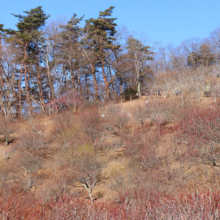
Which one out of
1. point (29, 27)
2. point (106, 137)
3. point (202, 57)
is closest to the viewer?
point (106, 137)

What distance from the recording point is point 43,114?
1225 inches

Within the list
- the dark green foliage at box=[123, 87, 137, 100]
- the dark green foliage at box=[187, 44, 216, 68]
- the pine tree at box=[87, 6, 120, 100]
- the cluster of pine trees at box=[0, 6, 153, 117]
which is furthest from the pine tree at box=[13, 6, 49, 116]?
the dark green foliage at box=[187, 44, 216, 68]

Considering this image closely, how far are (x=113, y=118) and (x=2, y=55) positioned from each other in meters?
18.9

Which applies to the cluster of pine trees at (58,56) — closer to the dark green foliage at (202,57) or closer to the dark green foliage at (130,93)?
the dark green foliage at (130,93)

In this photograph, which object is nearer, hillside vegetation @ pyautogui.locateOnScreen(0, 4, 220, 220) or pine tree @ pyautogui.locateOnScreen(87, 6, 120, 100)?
hillside vegetation @ pyautogui.locateOnScreen(0, 4, 220, 220)

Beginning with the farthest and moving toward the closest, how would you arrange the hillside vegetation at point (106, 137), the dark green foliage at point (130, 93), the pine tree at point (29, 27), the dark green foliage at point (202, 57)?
1. the dark green foliage at point (202, 57)
2. the dark green foliage at point (130, 93)
3. the pine tree at point (29, 27)
4. the hillside vegetation at point (106, 137)

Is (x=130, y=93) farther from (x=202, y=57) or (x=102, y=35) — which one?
(x=202, y=57)

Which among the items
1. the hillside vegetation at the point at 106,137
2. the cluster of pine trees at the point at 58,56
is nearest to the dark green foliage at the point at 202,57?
the hillside vegetation at the point at 106,137

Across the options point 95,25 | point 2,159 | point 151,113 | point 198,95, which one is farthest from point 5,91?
point 198,95

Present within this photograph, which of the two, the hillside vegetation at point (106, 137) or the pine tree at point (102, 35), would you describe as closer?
the hillside vegetation at point (106, 137)

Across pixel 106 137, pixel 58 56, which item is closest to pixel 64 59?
pixel 58 56

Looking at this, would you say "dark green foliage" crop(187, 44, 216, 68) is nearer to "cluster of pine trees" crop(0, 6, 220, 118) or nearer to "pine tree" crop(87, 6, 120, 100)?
"cluster of pine trees" crop(0, 6, 220, 118)

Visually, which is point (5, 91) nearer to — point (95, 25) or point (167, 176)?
point (95, 25)

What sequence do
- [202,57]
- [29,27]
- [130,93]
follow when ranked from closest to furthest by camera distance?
1. [29,27]
2. [130,93]
3. [202,57]
